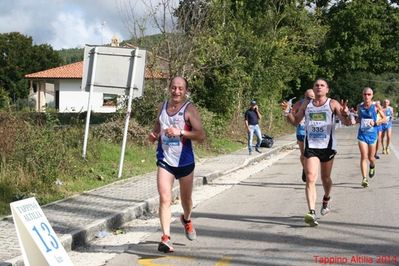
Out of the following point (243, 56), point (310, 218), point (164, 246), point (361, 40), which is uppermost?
point (361, 40)

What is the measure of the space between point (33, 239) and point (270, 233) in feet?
11.4

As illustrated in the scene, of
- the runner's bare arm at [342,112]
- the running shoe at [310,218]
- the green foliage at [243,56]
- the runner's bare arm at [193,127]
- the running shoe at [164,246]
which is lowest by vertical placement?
the running shoe at [164,246]

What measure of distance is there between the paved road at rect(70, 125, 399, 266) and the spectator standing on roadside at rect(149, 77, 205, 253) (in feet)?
1.84

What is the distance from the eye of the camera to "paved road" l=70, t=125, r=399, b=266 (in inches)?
245

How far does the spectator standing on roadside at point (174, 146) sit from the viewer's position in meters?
6.38

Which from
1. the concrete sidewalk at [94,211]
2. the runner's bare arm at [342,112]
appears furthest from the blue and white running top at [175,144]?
the runner's bare arm at [342,112]

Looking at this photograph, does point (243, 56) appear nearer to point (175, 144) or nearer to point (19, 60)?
point (175, 144)

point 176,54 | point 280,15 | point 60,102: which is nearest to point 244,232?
point 176,54

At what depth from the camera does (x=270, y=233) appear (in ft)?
24.3

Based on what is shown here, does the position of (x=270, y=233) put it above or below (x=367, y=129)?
below

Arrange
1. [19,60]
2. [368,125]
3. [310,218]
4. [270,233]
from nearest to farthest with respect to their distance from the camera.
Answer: [270,233]
[310,218]
[368,125]
[19,60]

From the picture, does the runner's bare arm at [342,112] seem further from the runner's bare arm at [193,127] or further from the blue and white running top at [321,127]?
the runner's bare arm at [193,127]

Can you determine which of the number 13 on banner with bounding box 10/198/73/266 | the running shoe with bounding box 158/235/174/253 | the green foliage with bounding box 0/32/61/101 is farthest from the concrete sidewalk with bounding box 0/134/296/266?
the green foliage with bounding box 0/32/61/101

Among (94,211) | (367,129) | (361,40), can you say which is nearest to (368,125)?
(367,129)
